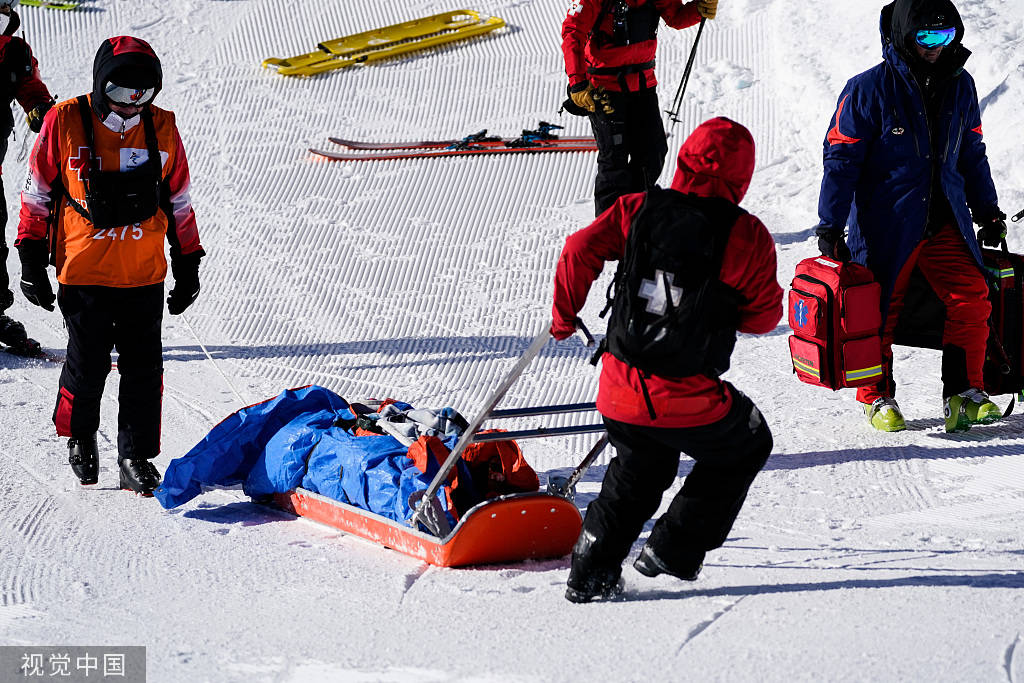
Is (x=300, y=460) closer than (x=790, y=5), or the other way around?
(x=300, y=460)

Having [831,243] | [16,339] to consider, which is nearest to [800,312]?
[831,243]

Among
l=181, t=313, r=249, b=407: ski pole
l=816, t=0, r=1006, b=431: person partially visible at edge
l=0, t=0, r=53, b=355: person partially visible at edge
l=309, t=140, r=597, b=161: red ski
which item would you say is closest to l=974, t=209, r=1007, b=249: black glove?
l=816, t=0, r=1006, b=431: person partially visible at edge

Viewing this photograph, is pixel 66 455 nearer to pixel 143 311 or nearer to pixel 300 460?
pixel 143 311

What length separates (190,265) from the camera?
4.55 metres

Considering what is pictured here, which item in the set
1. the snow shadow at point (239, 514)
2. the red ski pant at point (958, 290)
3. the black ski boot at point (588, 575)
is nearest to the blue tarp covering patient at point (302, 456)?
the snow shadow at point (239, 514)

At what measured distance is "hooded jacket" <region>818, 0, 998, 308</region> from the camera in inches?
177

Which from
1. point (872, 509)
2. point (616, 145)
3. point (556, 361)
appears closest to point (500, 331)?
point (556, 361)

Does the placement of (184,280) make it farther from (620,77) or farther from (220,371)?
(620,77)

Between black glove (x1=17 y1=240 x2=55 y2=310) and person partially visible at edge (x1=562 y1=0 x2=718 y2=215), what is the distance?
8.70 feet

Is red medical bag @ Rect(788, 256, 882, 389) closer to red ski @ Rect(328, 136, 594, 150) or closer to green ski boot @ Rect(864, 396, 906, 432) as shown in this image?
green ski boot @ Rect(864, 396, 906, 432)

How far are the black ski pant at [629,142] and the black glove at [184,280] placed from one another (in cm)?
234

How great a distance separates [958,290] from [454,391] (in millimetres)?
2382

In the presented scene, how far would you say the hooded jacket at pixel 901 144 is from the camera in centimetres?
449

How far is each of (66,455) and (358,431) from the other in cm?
158
